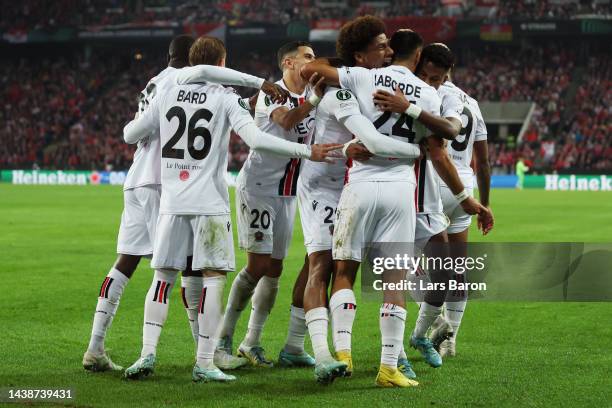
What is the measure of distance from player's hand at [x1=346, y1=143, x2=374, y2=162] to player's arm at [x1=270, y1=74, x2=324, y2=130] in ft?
1.36

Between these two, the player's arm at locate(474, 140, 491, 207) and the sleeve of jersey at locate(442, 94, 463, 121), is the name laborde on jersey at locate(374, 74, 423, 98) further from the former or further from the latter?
the player's arm at locate(474, 140, 491, 207)

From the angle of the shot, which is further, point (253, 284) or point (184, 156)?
point (253, 284)

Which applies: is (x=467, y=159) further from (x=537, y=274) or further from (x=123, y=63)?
(x=123, y=63)

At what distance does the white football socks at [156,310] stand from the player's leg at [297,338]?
1066mm

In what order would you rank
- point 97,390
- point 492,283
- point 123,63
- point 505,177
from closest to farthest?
point 97,390 → point 492,283 → point 505,177 → point 123,63

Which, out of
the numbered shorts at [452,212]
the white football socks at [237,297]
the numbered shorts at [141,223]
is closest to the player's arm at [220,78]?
the numbered shorts at [141,223]

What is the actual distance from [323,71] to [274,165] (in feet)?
4.22

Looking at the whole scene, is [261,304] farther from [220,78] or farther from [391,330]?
[220,78]

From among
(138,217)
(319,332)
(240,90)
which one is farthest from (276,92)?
(240,90)

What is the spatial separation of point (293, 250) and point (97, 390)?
10.1m

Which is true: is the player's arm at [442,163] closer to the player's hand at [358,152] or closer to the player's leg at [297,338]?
the player's hand at [358,152]

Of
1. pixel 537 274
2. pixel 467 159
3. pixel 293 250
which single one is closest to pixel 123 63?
pixel 293 250

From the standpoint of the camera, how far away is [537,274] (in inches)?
478

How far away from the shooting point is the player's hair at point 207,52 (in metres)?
6.45
